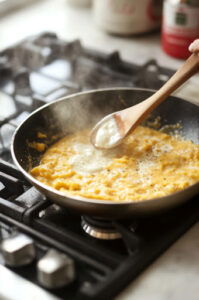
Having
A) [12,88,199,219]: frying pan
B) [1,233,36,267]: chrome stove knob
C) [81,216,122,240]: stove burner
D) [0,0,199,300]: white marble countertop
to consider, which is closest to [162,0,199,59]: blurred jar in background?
[0,0,199,300]: white marble countertop

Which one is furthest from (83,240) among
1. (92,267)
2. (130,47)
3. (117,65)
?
(130,47)

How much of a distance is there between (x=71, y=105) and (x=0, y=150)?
0.19 meters

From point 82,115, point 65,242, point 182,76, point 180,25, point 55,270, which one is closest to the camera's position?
point 55,270

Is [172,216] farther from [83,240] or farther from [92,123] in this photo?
[92,123]

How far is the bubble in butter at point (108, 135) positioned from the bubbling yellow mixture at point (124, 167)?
3 cm

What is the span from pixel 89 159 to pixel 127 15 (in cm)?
65

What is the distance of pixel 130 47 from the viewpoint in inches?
60.6

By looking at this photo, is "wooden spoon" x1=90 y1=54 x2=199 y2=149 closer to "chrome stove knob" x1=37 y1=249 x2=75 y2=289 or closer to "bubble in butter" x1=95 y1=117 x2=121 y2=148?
"bubble in butter" x1=95 y1=117 x2=121 y2=148

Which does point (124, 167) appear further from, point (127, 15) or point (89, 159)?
point (127, 15)

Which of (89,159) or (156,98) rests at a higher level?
(156,98)

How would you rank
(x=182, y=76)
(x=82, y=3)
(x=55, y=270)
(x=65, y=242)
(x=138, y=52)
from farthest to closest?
(x=82, y=3)
(x=138, y=52)
(x=182, y=76)
(x=65, y=242)
(x=55, y=270)

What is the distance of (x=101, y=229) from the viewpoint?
0.85 m

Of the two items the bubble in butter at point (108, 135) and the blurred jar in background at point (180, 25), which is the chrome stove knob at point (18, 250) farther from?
the blurred jar in background at point (180, 25)

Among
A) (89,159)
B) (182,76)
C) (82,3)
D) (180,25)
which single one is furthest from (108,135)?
(82,3)
